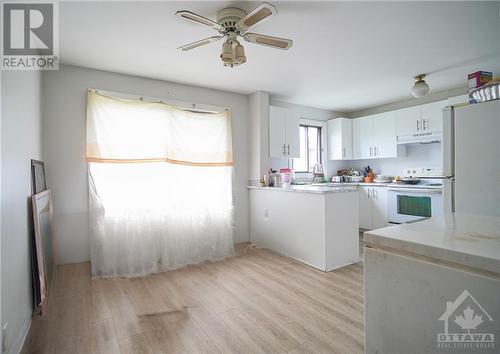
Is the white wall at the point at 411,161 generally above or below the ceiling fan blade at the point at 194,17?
below

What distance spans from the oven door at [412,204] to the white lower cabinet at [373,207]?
12 centimetres

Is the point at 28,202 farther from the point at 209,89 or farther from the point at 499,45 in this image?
the point at 499,45

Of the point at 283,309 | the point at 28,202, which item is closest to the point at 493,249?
the point at 283,309

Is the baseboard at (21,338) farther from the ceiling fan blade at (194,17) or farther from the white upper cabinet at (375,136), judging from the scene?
the white upper cabinet at (375,136)

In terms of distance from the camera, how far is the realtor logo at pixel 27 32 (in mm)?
1700

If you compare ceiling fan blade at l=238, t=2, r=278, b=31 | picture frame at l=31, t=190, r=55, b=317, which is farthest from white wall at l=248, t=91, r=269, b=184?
picture frame at l=31, t=190, r=55, b=317

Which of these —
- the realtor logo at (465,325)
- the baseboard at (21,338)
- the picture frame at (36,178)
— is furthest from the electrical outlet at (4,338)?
the realtor logo at (465,325)

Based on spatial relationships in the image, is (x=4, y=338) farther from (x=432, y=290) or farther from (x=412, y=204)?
(x=412, y=204)

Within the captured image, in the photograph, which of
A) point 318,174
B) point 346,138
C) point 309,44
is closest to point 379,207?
point 318,174

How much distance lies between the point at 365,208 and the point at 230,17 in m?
3.97

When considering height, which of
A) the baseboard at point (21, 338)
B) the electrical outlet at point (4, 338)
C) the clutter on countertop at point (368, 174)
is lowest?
the baseboard at point (21, 338)

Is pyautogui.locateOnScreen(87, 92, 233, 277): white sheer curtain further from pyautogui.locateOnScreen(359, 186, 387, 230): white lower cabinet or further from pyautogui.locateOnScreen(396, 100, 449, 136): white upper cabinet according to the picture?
pyautogui.locateOnScreen(396, 100, 449, 136): white upper cabinet

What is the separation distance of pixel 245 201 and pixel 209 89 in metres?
1.83

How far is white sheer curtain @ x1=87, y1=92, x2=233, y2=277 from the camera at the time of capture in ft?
9.46
